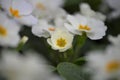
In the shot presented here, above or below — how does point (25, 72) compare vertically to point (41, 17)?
below

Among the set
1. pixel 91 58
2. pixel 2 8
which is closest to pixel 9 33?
pixel 2 8

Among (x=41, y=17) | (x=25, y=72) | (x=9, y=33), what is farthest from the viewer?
(x=41, y=17)

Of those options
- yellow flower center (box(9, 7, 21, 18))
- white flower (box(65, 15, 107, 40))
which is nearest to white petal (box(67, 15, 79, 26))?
white flower (box(65, 15, 107, 40))

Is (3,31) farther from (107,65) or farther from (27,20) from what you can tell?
(107,65)

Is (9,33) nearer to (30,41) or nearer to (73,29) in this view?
(73,29)

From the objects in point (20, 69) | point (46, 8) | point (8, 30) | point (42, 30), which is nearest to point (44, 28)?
point (42, 30)

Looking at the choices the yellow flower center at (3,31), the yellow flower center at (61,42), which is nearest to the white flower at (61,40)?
the yellow flower center at (61,42)

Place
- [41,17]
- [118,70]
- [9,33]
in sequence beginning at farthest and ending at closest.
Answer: [41,17], [9,33], [118,70]

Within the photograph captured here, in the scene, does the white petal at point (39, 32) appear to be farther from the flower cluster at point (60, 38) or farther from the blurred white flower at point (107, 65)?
the blurred white flower at point (107, 65)

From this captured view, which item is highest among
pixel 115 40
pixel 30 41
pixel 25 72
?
pixel 30 41
